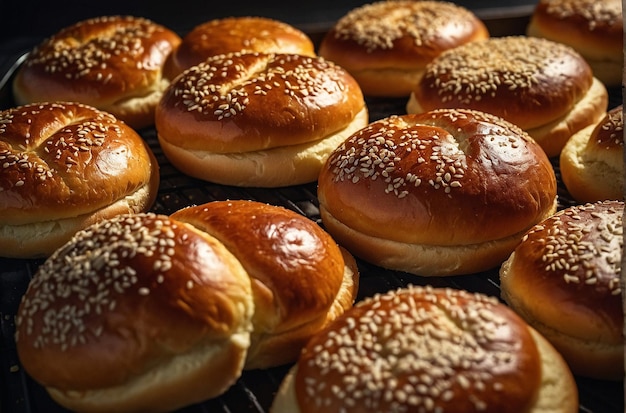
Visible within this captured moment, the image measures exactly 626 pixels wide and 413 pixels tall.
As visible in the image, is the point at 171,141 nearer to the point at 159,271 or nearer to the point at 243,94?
the point at 243,94

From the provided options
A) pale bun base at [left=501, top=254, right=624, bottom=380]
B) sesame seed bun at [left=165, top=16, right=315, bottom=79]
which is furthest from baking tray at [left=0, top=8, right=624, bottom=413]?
sesame seed bun at [left=165, top=16, right=315, bottom=79]

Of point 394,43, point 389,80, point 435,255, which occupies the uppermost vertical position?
point 394,43

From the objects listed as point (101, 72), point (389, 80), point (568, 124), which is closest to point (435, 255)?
point (568, 124)

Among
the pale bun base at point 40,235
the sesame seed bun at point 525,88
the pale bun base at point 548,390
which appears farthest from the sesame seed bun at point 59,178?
the sesame seed bun at point 525,88

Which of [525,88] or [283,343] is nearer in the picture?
[283,343]

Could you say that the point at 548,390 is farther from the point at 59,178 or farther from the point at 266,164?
the point at 59,178

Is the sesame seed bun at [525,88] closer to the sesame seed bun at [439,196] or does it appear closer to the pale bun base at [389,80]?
the pale bun base at [389,80]

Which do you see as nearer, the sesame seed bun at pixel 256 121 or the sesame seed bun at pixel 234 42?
the sesame seed bun at pixel 256 121
